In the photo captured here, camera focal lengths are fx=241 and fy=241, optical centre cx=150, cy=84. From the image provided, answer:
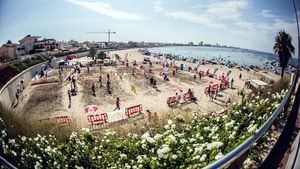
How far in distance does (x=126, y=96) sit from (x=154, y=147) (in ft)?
25.6

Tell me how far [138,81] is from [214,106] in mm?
5704

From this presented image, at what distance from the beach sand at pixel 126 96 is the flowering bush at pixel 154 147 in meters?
2.85

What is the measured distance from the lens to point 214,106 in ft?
24.6

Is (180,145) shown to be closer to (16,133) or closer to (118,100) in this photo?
(16,133)

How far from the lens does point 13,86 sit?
27.8 feet

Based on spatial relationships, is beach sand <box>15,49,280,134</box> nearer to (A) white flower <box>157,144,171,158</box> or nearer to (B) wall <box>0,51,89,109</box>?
(B) wall <box>0,51,89,109</box>

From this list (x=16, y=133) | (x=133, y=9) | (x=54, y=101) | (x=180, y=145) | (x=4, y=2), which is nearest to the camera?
(x=180, y=145)

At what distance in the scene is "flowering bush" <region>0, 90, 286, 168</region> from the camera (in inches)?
96.3

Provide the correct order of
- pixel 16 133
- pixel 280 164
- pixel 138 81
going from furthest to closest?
1. pixel 138 81
2. pixel 16 133
3. pixel 280 164

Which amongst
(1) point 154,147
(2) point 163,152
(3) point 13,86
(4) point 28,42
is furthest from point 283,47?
(4) point 28,42

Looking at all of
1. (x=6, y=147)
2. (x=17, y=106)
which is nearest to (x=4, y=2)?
(x=17, y=106)

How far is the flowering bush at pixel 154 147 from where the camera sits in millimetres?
2446

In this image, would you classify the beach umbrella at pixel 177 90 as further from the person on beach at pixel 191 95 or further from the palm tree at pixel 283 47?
the palm tree at pixel 283 47

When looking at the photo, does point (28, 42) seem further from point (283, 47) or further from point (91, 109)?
point (283, 47)
